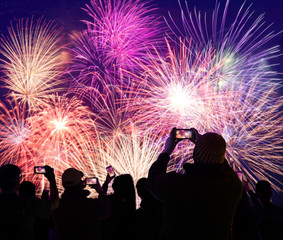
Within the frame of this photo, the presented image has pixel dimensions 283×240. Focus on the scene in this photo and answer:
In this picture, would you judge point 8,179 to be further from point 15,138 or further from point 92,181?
point 15,138

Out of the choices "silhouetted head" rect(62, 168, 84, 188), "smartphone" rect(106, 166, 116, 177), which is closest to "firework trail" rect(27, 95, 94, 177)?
"smartphone" rect(106, 166, 116, 177)

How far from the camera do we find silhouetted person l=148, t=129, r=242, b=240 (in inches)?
75.6

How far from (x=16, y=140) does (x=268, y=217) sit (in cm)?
832

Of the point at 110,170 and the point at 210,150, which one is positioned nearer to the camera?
the point at 210,150

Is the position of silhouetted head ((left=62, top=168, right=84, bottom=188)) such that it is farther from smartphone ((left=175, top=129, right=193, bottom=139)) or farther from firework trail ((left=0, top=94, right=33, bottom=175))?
firework trail ((left=0, top=94, right=33, bottom=175))

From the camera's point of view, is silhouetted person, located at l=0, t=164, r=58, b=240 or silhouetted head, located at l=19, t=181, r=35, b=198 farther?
silhouetted head, located at l=19, t=181, r=35, b=198

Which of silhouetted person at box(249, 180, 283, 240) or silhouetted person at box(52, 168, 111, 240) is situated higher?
silhouetted person at box(52, 168, 111, 240)

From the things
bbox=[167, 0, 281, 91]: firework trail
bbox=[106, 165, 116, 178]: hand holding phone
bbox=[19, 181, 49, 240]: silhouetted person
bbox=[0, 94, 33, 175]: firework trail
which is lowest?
bbox=[19, 181, 49, 240]: silhouetted person

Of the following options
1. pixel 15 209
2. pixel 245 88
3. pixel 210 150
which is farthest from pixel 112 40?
pixel 210 150

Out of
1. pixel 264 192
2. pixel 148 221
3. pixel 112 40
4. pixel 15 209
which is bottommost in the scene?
pixel 148 221

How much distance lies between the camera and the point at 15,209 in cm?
224

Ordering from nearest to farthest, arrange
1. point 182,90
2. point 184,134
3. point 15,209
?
point 15,209, point 184,134, point 182,90

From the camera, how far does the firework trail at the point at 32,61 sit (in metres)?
9.74

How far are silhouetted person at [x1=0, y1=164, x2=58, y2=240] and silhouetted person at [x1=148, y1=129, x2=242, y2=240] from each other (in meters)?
0.85
